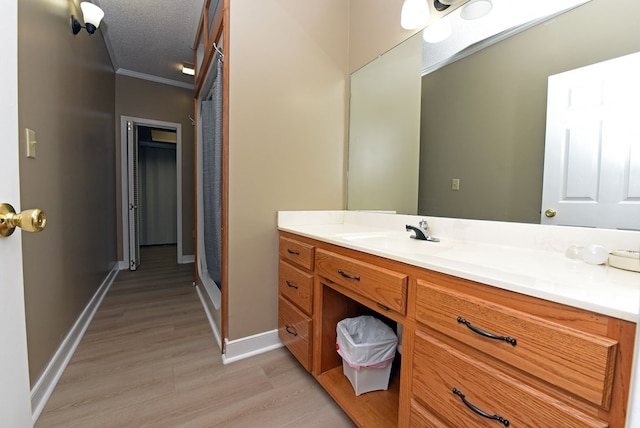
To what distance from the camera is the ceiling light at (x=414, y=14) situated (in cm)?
139

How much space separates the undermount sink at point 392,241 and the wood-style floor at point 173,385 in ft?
2.72

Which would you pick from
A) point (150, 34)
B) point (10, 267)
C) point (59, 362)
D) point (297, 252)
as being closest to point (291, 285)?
point (297, 252)

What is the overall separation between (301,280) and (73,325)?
5.31ft

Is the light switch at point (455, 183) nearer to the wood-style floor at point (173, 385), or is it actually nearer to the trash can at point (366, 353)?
the trash can at point (366, 353)

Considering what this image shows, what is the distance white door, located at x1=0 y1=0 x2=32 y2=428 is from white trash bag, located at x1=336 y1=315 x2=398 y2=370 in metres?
1.03

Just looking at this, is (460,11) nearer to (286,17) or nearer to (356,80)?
(356,80)

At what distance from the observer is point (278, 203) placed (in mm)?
1706

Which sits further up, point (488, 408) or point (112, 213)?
point (112, 213)

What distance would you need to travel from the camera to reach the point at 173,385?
1.41m

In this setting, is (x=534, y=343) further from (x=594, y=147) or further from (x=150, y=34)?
(x=150, y=34)

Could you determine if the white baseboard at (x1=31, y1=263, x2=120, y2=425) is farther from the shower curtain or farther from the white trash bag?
the white trash bag

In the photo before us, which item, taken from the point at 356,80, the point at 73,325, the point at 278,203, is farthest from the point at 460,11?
the point at 73,325

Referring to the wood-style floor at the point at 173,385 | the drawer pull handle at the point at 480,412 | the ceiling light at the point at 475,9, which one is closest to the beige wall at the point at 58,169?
the wood-style floor at the point at 173,385

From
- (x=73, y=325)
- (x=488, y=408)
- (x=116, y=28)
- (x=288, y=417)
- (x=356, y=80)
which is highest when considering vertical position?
(x=116, y=28)
